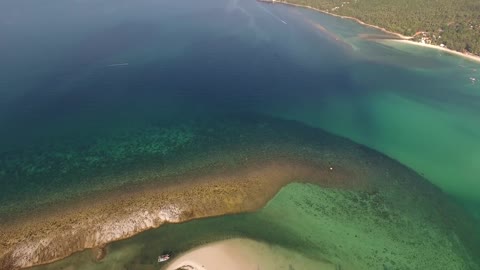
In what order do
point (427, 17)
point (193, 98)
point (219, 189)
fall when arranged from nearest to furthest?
point (219, 189), point (193, 98), point (427, 17)

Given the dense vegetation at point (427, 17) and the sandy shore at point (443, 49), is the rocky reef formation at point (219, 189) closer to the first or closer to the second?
the sandy shore at point (443, 49)

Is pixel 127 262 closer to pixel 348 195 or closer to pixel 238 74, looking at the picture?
pixel 348 195

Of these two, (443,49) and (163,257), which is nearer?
(163,257)

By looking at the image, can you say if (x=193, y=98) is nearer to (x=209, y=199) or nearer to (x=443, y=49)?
(x=209, y=199)

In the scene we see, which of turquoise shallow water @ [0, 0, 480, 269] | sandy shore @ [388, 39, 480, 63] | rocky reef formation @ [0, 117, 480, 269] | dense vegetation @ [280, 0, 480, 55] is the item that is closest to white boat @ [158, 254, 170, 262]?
turquoise shallow water @ [0, 0, 480, 269]

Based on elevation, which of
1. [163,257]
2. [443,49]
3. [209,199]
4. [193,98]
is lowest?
[163,257]

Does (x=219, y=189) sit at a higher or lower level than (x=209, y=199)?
higher

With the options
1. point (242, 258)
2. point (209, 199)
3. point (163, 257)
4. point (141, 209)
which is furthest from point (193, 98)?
point (242, 258)
